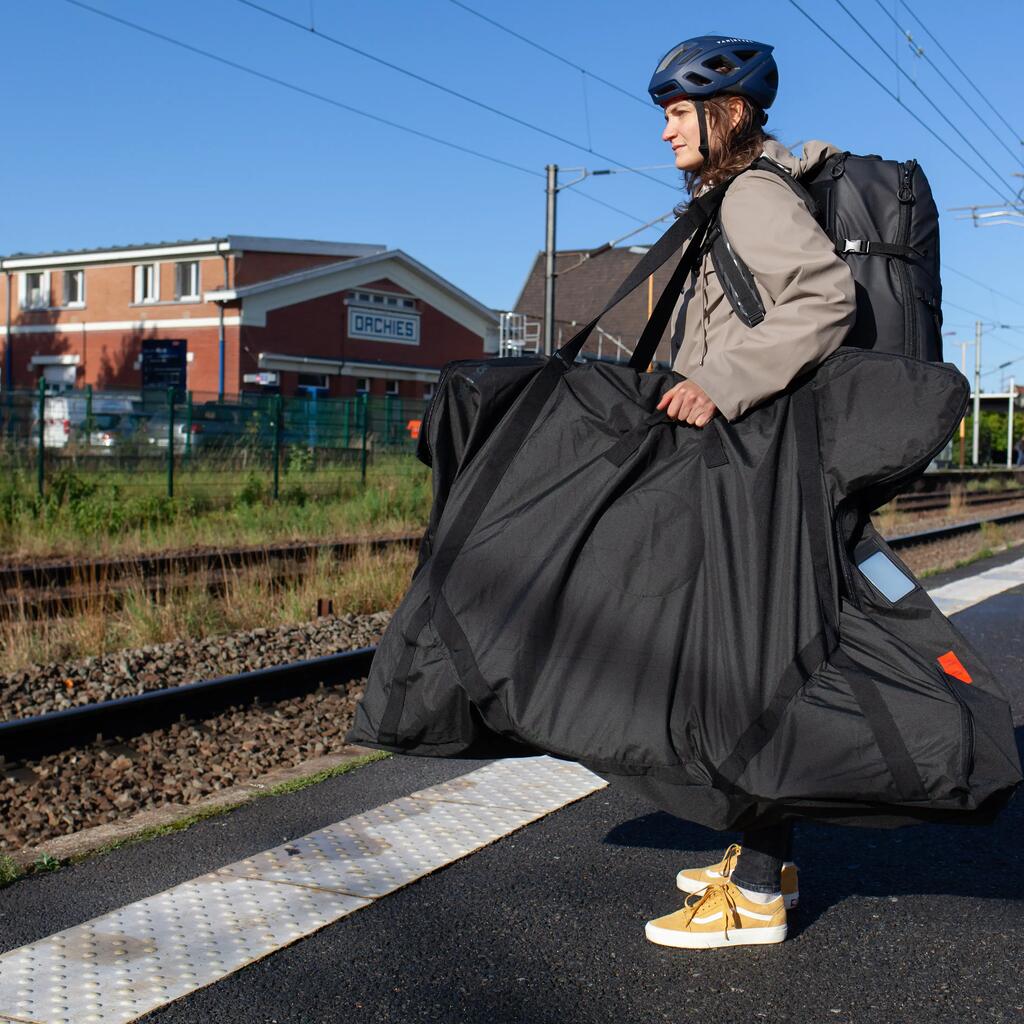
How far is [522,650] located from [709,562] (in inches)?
15.9

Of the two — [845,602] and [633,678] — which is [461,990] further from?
[845,602]

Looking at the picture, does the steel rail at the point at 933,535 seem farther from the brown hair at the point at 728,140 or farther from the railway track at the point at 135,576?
the brown hair at the point at 728,140

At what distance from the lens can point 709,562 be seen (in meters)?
2.58

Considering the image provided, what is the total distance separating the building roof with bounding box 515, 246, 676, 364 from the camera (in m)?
55.5

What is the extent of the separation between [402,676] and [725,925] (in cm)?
109

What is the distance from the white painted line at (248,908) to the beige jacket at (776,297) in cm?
168

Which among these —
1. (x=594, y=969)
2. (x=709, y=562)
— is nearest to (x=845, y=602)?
(x=709, y=562)

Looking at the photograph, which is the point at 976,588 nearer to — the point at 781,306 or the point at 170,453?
the point at 781,306

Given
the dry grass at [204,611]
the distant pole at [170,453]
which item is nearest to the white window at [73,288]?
the distant pole at [170,453]

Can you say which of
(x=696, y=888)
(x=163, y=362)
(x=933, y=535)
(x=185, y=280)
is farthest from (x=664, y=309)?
(x=185, y=280)

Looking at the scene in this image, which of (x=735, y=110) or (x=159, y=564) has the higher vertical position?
(x=735, y=110)

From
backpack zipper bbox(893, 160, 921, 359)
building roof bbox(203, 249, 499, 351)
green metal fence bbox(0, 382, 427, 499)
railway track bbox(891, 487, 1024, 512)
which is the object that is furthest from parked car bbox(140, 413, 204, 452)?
building roof bbox(203, 249, 499, 351)

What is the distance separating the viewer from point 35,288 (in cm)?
4834

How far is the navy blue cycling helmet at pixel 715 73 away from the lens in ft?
9.50
